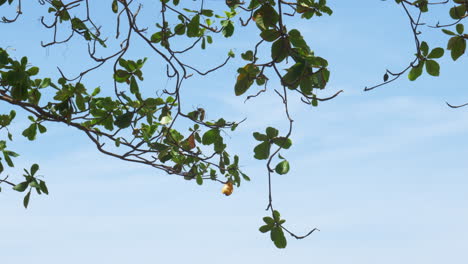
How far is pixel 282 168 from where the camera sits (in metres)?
2.74

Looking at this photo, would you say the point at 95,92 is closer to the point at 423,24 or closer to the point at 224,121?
Result: the point at 224,121

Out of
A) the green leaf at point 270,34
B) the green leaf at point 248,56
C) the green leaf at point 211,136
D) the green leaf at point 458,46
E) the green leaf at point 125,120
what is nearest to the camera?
the green leaf at point 270,34

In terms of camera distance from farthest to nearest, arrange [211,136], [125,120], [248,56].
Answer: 1. [211,136]
2. [125,120]
3. [248,56]

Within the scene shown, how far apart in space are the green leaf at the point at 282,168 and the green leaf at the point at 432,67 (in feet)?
2.44

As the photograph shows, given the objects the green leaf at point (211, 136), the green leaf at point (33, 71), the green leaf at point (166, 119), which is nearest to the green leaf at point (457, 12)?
the green leaf at point (211, 136)

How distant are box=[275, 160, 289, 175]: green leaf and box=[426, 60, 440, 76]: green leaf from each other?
744mm

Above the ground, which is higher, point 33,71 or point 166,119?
point 33,71

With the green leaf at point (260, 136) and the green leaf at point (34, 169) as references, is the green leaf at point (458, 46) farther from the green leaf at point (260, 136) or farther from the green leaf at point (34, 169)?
the green leaf at point (34, 169)

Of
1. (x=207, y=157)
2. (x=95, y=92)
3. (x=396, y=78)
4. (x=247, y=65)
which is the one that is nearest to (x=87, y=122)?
(x=95, y=92)

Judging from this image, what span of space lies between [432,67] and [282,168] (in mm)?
783

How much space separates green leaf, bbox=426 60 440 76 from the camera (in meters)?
2.81

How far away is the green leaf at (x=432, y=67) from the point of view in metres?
2.81

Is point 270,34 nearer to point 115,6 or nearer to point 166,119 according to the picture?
point 166,119

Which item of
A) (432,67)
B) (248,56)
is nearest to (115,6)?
(248,56)
